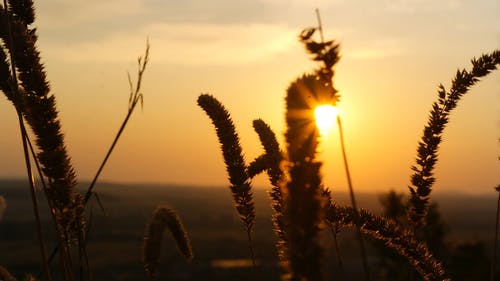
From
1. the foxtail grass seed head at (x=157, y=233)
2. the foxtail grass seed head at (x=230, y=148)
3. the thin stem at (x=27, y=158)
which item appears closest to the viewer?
the thin stem at (x=27, y=158)

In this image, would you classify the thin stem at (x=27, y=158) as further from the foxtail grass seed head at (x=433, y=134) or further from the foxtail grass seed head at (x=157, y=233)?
the foxtail grass seed head at (x=433, y=134)

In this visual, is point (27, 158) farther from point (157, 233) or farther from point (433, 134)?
point (433, 134)

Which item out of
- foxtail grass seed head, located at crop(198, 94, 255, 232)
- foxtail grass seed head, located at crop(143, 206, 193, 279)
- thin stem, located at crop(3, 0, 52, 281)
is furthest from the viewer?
foxtail grass seed head, located at crop(198, 94, 255, 232)

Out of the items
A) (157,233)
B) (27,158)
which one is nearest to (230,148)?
(157,233)

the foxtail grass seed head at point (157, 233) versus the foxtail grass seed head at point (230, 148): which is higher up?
the foxtail grass seed head at point (230, 148)

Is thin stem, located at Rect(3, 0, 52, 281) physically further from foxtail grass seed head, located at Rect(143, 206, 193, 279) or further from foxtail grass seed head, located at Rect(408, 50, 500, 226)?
foxtail grass seed head, located at Rect(408, 50, 500, 226)

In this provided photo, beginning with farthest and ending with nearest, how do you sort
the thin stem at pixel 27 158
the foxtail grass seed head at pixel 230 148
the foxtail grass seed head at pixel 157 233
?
1. the foxtail grass seed head at pixel 230 148
2. the foxtail grass seed head at pixel 157 233
3. the thin stem at pixel 27 158

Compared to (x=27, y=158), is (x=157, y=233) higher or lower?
lower

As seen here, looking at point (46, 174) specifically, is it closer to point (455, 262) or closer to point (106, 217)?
point (106, 217)

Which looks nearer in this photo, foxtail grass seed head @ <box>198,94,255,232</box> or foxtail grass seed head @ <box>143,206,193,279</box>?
foxtail grass seed head @ <box>143,206,193,279</box>

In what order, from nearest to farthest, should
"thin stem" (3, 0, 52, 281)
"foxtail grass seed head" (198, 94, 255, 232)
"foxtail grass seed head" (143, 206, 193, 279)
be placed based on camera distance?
"thin stem" (3, 0, 52, 281) < "foxtail grass seed head" (143, 206, 193, 279) < "foxtail grass seed head" (198, 94, 255, 232)

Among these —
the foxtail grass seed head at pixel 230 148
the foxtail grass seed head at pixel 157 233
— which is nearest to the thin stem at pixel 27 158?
the foxtail grass seed head at pixel 157 233

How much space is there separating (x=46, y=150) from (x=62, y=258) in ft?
1.88

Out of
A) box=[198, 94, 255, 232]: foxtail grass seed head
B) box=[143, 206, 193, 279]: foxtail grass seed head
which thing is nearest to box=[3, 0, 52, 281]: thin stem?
box=[143, 206, 193, 279]: foxtail grass seed head
